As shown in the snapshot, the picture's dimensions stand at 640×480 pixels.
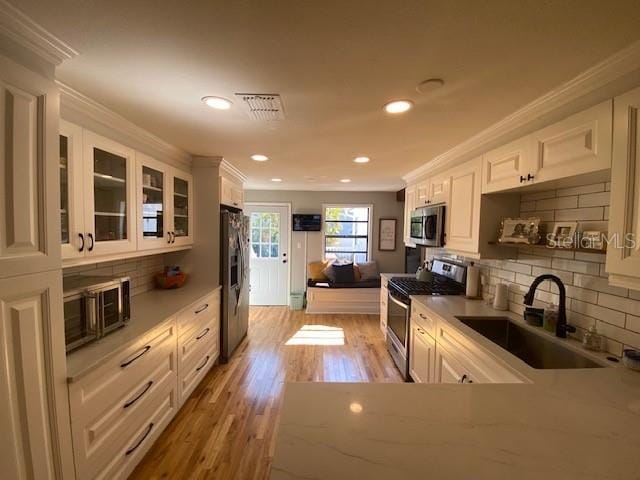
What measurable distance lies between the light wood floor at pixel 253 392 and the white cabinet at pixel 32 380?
810 mm

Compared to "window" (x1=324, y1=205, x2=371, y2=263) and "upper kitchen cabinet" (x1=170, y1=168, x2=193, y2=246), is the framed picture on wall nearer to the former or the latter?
"window" (x1=324, y1=205, x2=371, y2=263)

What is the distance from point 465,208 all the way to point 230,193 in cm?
249

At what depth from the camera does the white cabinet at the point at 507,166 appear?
1.64 meters

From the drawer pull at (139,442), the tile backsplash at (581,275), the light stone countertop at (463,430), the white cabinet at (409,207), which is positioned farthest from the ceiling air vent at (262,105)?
the white cabinet at (409,207)

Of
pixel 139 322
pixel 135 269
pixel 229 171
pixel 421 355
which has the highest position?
pixel 229 171

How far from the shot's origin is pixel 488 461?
2.34 ft

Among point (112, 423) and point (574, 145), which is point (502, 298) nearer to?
point (574, 145)

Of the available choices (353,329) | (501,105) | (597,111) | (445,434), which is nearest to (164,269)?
(353,329)

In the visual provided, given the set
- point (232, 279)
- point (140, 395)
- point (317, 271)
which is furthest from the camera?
point (317, 271)

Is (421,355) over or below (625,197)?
below

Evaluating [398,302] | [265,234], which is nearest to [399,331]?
[398,302]

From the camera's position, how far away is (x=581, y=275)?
5.31 feet

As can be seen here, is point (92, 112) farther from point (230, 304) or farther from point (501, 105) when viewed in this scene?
point (501, 105)

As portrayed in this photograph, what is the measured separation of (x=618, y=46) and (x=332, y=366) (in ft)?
10.0
